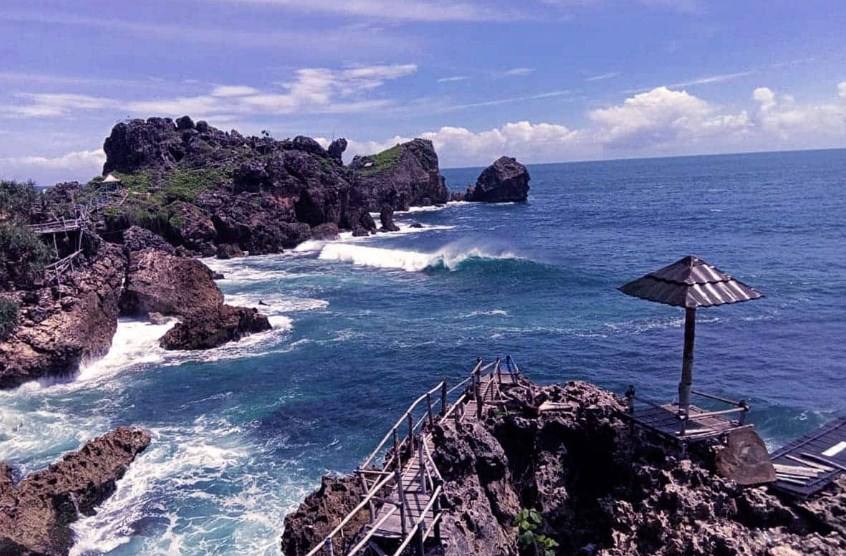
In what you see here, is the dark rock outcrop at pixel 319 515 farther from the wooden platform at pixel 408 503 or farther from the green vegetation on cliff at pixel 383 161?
the green vegetation on cliff at pixel 383 161

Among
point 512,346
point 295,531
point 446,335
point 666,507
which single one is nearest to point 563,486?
point 666,507

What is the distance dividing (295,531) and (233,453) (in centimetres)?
989

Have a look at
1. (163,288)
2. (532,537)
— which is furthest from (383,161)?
(532,537)

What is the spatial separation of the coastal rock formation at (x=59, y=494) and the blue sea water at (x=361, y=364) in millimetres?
589

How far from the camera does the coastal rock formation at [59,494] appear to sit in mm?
17609

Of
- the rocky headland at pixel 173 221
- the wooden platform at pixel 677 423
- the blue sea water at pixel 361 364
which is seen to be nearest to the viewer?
the wooden platform at pixel 677 423

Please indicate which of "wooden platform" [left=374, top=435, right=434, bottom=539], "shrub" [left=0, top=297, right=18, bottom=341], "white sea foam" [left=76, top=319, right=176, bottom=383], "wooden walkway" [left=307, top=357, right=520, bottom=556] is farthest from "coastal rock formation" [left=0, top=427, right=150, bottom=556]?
"shrub" [left=0, top=297, right=18, bottom=341]

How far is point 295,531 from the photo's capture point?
600 inches

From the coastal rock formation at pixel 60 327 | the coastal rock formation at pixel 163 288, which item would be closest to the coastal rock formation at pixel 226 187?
the coastal rock formation at pixel 163 288

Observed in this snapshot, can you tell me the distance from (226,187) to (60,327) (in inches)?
2021

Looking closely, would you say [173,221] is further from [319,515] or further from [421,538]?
[421,538]

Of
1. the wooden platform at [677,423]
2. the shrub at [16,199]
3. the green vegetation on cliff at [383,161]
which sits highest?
the green vegetation on cliff at [383,161]

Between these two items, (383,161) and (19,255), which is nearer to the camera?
(19,255)

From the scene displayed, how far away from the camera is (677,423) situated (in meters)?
13.4
